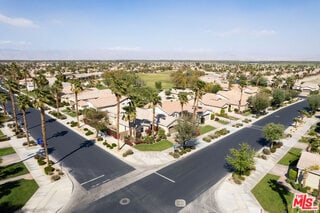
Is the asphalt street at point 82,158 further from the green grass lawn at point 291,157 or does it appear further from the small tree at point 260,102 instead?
the small tree at point 260,102

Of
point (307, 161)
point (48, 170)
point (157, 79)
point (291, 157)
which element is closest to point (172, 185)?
point (48, 170)

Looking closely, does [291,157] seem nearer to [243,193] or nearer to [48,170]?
[243,193]

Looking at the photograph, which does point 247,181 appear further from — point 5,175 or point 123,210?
point 5,175

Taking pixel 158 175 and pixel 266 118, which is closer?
pixel 158 175

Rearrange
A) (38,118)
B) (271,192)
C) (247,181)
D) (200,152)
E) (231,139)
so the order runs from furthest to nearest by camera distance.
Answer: (38,118)
(231,139)
(200,152)
(247,181)
(271,192)

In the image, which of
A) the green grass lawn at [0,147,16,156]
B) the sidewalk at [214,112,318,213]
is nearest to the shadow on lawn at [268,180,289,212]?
the sidewalk at [214,112,318,213]

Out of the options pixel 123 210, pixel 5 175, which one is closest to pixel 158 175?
pixel 123 210

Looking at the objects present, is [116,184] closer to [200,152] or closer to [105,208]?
[105,208]

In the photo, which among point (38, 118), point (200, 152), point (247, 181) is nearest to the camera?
point (247, 181)
